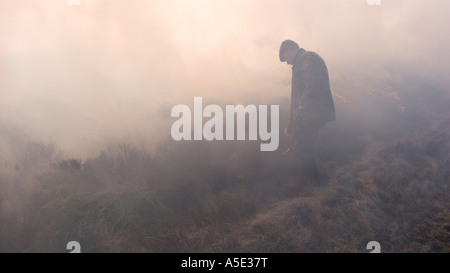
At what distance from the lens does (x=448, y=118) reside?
6.07 m

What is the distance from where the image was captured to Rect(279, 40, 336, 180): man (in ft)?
13.1

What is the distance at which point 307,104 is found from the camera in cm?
398

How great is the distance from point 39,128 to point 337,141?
4.93m

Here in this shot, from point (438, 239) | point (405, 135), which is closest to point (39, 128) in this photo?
point (438, 239)

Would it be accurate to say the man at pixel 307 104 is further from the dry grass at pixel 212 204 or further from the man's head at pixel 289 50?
the dry grass at pixel 212 204

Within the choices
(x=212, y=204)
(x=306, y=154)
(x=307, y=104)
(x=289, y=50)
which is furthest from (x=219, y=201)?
(x=289, y=50)

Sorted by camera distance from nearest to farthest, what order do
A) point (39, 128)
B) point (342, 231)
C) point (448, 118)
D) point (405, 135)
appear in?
point (342, 231) < point (39, 128) < point (405, 135) < point (448, 118)

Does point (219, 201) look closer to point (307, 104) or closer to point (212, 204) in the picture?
point (212, 204)

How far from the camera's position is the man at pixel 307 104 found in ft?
13.1

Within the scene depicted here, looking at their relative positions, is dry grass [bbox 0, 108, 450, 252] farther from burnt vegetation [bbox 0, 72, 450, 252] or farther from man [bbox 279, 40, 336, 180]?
man [bbox 279, 40, 336, 180]

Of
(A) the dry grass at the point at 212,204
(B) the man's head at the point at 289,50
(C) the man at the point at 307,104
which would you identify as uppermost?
(B) the man's head at the point at 289,50

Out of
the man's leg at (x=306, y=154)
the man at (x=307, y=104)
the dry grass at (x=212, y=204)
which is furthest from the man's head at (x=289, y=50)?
the dry grass at (x=212, y=204)
